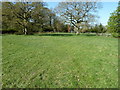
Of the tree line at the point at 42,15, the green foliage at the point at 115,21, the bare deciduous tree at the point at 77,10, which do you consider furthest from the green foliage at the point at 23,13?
the green foliage at the point at 115,21

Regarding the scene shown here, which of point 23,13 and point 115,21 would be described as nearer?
point 23,13

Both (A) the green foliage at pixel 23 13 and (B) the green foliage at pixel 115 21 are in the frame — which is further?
(B) the green foliage at pixel 115 21

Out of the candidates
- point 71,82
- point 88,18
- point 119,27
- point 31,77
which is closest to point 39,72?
point 31,77

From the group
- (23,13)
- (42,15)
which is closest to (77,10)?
(42,15)

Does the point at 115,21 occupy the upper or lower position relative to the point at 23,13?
lower

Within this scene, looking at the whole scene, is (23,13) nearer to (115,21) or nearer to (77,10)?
(77,10)

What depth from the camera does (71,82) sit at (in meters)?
2.85

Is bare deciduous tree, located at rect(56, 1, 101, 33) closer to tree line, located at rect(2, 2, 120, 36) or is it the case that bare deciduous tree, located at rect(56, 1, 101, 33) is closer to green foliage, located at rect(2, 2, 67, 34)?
tree line, located at rect(2, 2, 120, 36)

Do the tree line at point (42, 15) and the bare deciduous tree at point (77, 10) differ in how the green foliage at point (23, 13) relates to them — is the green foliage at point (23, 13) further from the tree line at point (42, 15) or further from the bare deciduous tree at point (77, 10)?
the bare deciduous tree at point (77, 10)

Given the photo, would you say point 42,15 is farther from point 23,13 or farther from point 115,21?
point 115,21

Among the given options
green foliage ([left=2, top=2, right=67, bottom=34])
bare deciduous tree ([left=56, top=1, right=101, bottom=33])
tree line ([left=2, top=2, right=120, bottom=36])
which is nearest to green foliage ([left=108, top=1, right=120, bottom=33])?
tree line ([left=2, top=2, right=120, bottom=36])

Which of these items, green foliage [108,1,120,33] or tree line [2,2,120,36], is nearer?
tree line [2,2,120,36]

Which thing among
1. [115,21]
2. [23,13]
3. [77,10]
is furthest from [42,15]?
[115,21]

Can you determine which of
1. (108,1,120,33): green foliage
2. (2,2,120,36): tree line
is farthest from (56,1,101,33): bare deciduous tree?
(108,1,120,33): green foliage
